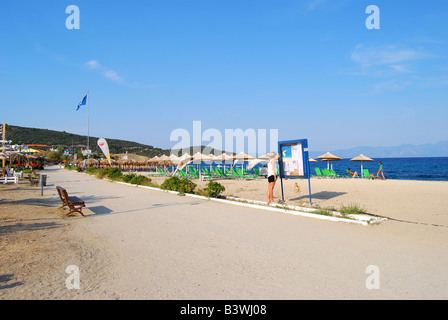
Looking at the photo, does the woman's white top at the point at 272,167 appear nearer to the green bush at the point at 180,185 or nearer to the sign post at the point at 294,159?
the sign post at the point at 294,159

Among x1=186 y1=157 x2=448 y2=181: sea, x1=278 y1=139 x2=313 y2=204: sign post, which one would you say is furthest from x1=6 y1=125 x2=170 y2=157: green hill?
x1=278 y1=139 x2=313 y2=204: sign post

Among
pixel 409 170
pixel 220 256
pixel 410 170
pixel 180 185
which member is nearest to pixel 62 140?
pixel 409 170

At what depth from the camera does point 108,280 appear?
3.29 m

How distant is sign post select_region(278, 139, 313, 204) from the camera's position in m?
8.68

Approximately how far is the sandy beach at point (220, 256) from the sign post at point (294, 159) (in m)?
1.96

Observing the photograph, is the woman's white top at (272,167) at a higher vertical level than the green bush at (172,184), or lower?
higher

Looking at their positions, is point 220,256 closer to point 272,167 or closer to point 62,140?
point 272,167

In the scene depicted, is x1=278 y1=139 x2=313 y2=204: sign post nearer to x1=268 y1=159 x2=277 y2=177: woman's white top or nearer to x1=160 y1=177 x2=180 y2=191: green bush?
x1=268 y1=159 x2=277 y2=177: woman's white top

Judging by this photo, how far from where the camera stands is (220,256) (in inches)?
163

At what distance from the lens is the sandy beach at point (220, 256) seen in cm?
301

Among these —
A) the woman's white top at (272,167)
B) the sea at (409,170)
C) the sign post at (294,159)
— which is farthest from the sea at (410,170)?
the woman's white top at (272,167)
